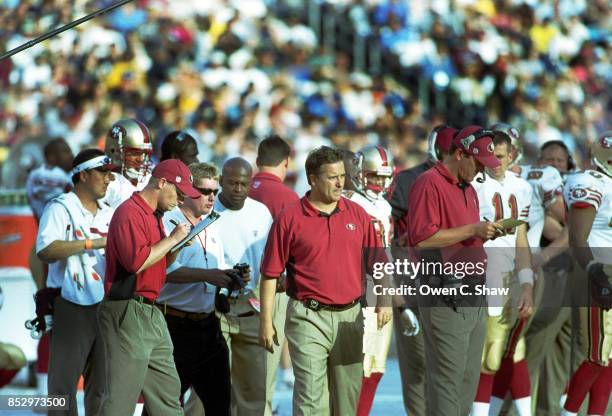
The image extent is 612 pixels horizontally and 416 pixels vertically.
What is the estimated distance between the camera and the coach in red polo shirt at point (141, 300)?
6.99 metres

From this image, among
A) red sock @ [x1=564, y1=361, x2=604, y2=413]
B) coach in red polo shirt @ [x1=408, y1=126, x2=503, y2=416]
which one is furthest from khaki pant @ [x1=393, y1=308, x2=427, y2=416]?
coach in red polo shirt @ [x1=408, y1=126, x2=503, y2=416]

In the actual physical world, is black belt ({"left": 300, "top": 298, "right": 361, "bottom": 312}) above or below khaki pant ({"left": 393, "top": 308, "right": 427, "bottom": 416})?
above

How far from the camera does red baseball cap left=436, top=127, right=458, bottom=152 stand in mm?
8656

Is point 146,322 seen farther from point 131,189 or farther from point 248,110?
point 248,110

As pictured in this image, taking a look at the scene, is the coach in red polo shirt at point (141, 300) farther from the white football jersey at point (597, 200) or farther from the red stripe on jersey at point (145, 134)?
the white football jersey at point (597, 200)

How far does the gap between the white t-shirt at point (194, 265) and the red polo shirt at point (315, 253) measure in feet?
2.07

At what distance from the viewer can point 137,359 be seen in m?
7.04

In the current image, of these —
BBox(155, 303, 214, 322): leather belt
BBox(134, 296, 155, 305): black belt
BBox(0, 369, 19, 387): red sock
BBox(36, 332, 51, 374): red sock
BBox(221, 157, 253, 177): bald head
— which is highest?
BBox(221, 157, 253, 177): bald head

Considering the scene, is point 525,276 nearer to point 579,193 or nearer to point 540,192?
point 579,193

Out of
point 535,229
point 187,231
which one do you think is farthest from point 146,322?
point 535,229

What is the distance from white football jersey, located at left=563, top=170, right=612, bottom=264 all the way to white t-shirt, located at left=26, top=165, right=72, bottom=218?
444 centimetres

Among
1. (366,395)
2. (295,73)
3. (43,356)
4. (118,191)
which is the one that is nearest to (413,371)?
(366,395)

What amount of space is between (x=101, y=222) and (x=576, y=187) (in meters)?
3.11

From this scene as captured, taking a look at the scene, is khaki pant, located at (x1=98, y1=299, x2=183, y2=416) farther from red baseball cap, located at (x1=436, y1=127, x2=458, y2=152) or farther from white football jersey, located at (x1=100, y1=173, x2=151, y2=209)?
red baseball cap, located at (x1=436, y1=127, x2=458, y2=152)
